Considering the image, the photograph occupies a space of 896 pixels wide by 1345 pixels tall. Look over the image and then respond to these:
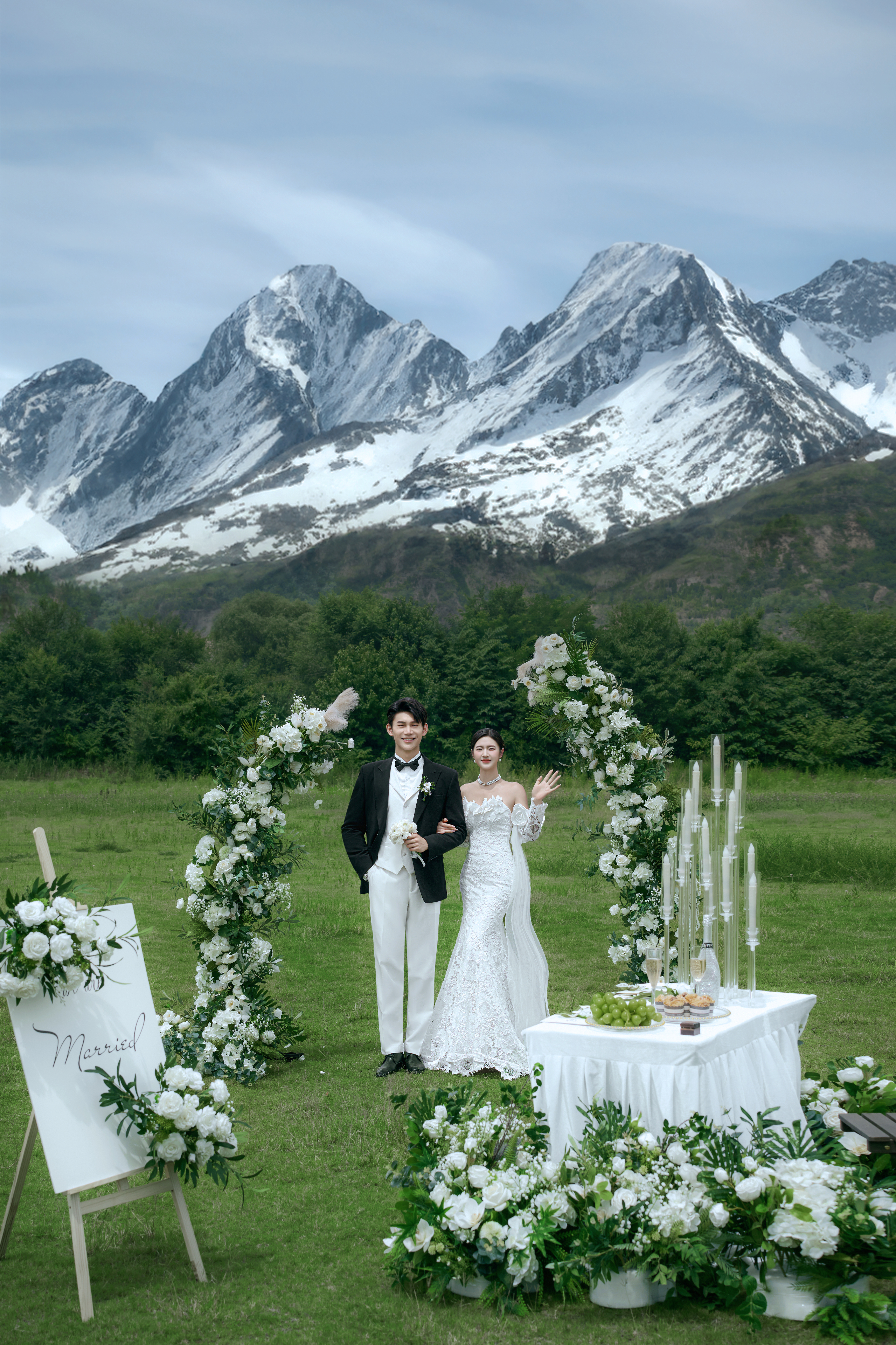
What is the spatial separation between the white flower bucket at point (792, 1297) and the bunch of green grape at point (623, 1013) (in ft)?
3.76

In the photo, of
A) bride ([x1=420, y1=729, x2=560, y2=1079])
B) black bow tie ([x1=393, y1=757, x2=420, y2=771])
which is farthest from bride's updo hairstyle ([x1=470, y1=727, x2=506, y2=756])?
black bow tie ([x1=393, y1=757, x2=420, y2=771])

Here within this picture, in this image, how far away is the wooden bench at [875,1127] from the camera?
5.12 metres

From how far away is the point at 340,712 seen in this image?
8.60 meters

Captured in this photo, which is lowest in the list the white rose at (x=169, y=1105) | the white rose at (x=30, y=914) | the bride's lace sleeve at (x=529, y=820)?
the white rose at (x=169, y=1105)

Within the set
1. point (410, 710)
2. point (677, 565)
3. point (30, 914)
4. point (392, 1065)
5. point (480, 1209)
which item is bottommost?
point (392, 1065)

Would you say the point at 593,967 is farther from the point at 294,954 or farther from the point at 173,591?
the point at 173,591

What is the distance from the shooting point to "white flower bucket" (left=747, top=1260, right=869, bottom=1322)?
14.9 ft

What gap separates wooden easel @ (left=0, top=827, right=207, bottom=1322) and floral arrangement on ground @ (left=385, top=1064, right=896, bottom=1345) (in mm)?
869

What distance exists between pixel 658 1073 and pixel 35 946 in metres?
2.67

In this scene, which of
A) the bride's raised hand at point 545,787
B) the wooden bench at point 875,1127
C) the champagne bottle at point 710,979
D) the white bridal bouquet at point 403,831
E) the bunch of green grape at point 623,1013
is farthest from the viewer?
the bride's raised hand at point 545,787

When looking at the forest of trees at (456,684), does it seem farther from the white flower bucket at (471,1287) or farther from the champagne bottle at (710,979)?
the white flower bucket at (471,1287)

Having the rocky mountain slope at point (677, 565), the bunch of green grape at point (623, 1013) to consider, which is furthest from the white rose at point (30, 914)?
the rocky mountain slope at point (677, 565)

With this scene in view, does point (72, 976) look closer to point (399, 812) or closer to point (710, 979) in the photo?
point (710, 979)

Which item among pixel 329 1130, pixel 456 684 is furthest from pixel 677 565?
pixel 329 1130
